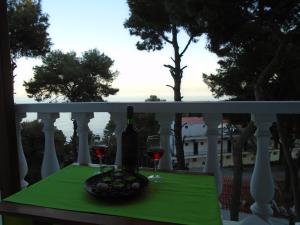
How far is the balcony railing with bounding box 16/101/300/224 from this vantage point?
1.39 meters

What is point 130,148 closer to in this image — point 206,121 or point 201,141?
point 206,121

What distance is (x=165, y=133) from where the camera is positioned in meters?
1.54

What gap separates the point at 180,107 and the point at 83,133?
539mm

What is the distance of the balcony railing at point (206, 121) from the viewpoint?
1390 mm

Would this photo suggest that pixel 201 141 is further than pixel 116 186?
Yes

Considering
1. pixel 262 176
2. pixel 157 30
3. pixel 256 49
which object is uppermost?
pixel 157 30

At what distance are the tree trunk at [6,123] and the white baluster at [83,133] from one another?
368 millimetres

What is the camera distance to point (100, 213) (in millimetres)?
905

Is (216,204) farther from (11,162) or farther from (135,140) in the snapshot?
(11,162)

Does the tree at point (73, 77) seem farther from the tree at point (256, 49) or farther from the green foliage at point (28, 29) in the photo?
the tree at point (256, 49)

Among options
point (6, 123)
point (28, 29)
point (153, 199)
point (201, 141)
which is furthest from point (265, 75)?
point (153, 199)

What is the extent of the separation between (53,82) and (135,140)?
8337mm

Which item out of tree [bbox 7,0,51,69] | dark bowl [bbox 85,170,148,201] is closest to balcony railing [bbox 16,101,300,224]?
dark bowl [bbox 85,170,148,201]

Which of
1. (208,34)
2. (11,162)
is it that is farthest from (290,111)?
(208,34)
